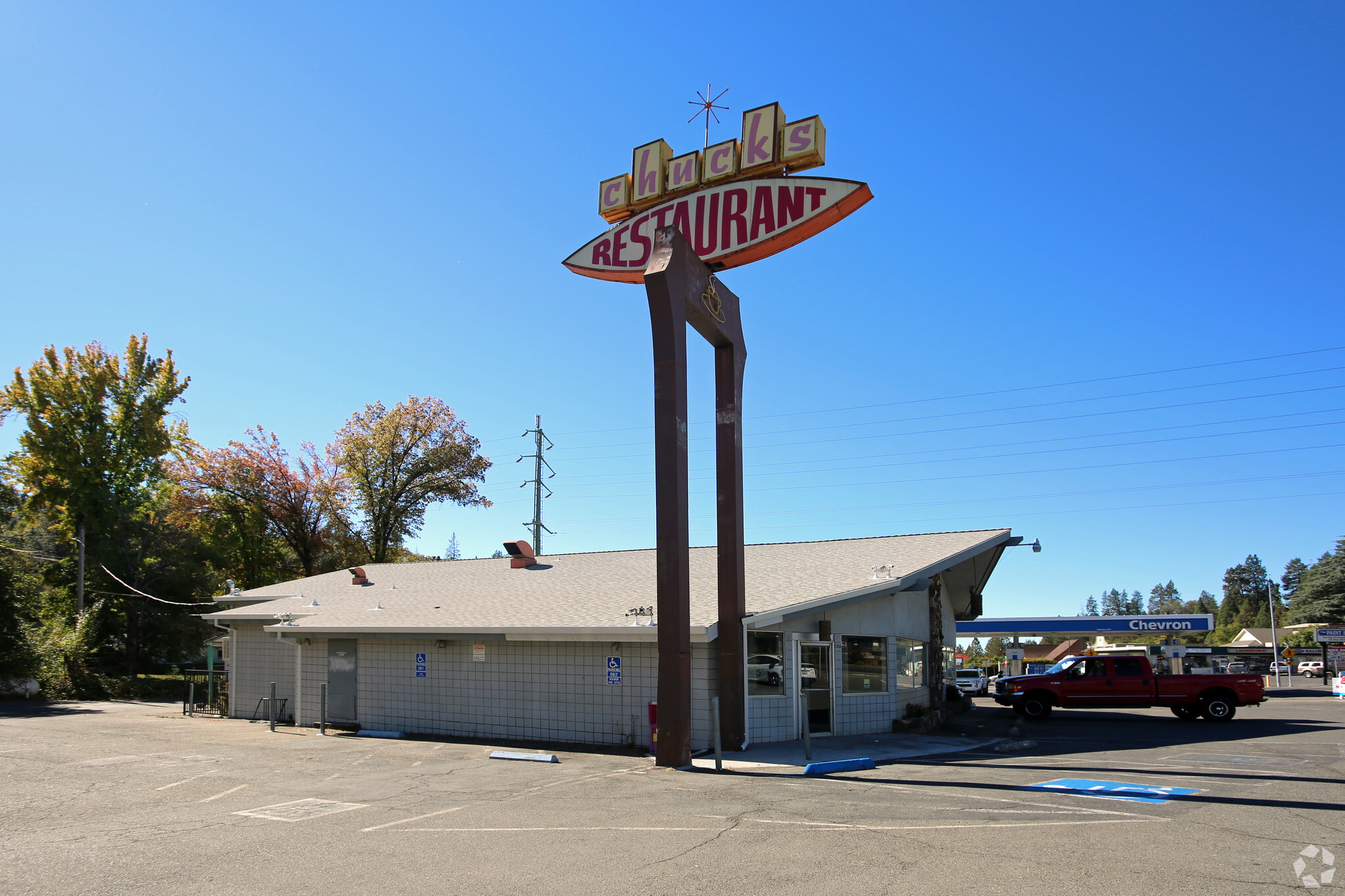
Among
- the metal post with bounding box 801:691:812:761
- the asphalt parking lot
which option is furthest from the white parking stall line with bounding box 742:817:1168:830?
the metal post with bounding box 801:691:812:761

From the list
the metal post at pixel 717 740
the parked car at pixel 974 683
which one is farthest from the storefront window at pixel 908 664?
the parked car at pixel 974 683

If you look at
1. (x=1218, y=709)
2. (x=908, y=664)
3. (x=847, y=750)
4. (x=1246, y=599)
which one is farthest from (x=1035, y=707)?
(x=1246, y=599)

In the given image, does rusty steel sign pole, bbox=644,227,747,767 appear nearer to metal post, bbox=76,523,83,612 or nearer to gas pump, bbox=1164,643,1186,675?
gas pump, bbox=1164,643,1186,675

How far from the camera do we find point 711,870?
23.5 ft

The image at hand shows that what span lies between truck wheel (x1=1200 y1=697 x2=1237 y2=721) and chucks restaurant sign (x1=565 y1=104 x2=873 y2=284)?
53.8ft

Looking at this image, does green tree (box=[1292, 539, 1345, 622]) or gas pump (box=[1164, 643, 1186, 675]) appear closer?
gas pump (box=[1164, 643, 1186, 675])

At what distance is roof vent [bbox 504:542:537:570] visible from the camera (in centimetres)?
2464

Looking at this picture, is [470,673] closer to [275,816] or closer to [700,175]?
[275,816]

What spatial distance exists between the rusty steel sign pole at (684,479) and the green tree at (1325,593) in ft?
277

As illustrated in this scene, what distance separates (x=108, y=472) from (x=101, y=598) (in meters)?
6.37

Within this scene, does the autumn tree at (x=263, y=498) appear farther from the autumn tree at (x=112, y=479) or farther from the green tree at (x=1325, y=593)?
the green tree at (x=1325, y=593)

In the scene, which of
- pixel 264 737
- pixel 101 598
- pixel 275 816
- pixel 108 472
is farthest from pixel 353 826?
pixel 108 472

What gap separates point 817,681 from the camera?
57.1 feet

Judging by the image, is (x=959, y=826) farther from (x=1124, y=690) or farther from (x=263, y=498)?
(x=263, y=498)
